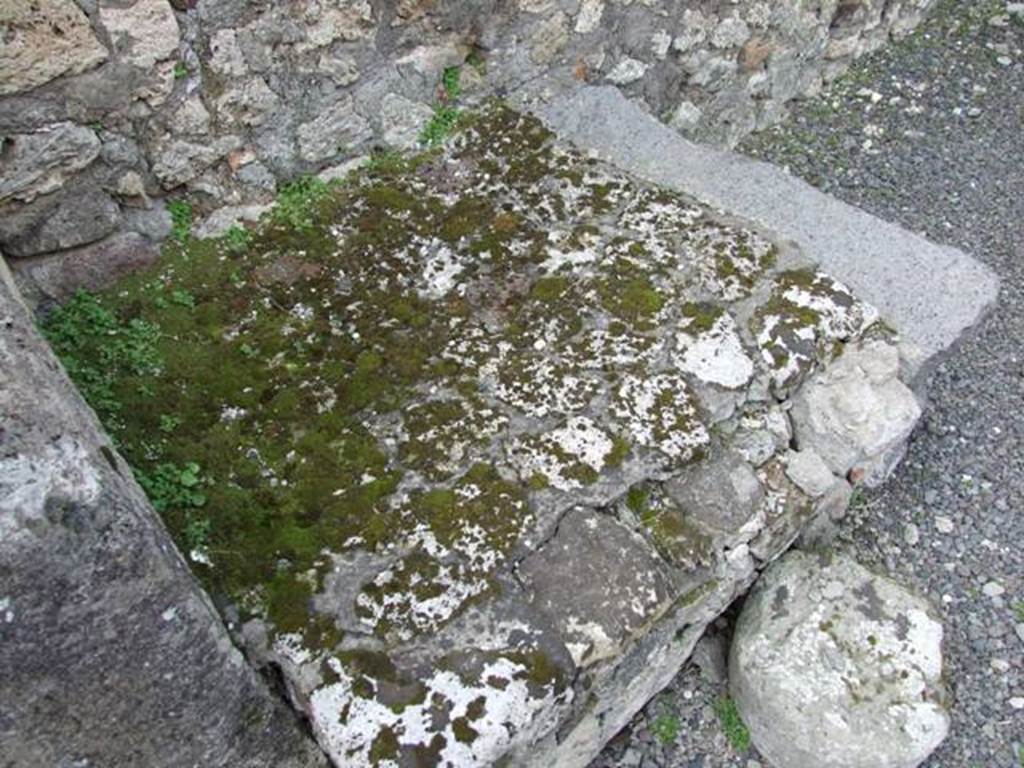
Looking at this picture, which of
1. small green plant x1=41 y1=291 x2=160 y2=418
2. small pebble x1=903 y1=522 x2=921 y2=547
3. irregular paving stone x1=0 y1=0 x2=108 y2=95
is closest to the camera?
irregular paving stone x1=0 y1=0 x2=108 y2=95

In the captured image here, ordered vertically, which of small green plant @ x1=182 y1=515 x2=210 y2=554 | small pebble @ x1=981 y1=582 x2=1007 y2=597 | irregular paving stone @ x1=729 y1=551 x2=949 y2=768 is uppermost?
small green plant @ x1=182 y1=515 x2=210 y2=554

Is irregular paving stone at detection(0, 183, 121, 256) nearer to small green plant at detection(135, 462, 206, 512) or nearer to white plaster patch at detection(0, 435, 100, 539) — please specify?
small green plant at detection(135, 462, 206, 512)

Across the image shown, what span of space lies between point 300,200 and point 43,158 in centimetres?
79

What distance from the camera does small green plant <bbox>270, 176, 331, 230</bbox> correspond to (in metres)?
3.13

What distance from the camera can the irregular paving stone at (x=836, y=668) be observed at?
2.67 meters

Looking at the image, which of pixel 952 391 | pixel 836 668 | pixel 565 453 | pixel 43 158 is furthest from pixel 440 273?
pixel 952 391

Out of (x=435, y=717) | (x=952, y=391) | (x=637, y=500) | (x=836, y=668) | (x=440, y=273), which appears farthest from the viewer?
(x=952, y=391)

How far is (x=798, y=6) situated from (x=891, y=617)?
2.91 metres

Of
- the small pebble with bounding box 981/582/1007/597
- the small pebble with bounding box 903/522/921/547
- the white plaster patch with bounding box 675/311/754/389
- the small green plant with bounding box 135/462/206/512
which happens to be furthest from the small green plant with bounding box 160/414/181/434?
the small pebble with bounding box 981/582/1007/597

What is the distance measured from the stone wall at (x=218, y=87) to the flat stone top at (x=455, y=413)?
148 mm

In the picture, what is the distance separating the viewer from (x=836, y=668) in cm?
275

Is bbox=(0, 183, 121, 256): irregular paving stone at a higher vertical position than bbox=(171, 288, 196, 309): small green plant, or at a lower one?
higher

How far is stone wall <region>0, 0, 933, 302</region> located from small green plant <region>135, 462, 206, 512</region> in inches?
31.6

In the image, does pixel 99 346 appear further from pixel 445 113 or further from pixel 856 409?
pixel 856 409
